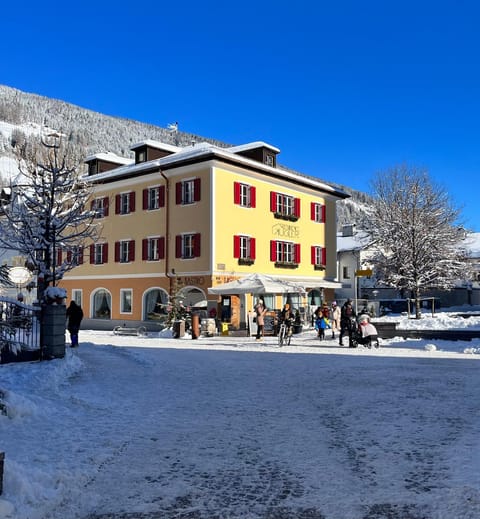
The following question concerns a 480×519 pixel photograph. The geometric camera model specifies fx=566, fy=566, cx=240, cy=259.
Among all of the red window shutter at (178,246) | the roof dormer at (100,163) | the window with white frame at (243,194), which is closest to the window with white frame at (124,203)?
the roof dormer at (100,163)

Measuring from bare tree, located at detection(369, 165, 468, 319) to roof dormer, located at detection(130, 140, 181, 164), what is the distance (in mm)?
16532

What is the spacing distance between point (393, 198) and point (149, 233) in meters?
19.2

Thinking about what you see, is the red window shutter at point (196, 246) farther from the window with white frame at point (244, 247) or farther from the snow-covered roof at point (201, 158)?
the snow-covered roof at point (201, 158)

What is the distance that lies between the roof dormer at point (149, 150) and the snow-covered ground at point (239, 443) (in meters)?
23.5

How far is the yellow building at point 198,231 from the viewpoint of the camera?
3000 cm

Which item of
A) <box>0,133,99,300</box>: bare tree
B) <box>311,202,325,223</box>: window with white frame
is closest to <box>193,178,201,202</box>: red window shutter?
<box>0,133,99,300</box>: bare tree

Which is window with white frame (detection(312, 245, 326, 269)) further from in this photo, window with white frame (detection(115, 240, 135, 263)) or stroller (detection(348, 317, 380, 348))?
stroller (detection(348, 317, 380, 348))

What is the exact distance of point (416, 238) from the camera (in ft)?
123

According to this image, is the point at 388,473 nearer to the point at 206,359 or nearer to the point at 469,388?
the point at 469,388

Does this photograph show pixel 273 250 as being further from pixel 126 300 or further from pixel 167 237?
pixel 126 300

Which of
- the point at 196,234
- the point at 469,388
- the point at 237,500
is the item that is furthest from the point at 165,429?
the point at 196,234

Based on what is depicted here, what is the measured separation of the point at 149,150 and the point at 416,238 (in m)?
18.2

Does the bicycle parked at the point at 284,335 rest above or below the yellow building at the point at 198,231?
below

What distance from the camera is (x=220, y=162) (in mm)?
30156
